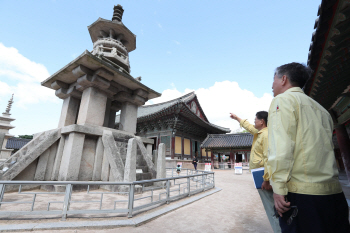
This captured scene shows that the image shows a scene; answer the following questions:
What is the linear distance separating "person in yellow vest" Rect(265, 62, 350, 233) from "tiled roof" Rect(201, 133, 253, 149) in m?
17.3

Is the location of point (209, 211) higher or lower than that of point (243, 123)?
lower

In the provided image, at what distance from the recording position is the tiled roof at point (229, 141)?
1788 centimetres

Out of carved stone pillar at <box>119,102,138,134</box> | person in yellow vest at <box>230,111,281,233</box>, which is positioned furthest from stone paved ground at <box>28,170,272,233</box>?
carved stone pillar at <box>119,102,138,134</box>

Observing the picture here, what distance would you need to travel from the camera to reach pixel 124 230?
236cm

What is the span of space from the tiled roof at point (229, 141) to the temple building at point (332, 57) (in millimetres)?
11958

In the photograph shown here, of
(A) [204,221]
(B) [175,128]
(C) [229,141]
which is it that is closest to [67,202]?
(A) [204,221]

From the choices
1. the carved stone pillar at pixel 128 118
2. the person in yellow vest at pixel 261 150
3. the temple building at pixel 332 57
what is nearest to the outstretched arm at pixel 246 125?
the person in yellow vest at pixel 261 150

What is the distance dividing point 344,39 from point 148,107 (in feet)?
70.4

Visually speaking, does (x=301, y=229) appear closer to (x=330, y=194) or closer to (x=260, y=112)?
(x=330, y=194)

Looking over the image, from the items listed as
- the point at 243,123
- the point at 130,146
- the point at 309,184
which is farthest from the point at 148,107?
the point at 309,184

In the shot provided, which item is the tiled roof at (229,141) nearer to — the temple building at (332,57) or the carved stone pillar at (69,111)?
the temple building at (332,57)

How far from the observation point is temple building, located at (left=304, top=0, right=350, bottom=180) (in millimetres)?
2776

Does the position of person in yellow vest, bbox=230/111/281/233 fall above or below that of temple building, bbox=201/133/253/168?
below

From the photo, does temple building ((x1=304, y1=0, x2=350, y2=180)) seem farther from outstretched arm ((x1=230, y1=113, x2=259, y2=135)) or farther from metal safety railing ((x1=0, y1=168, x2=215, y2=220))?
metal safety railing ((x1=0, y1=168, x2=215, y2=220))
